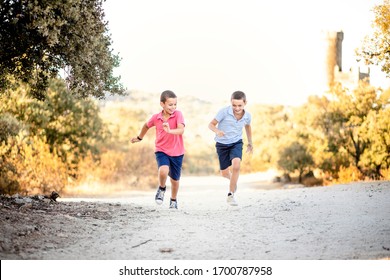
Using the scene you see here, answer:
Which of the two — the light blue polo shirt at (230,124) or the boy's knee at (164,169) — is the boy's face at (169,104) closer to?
the light blue polo shirt at (230,124)

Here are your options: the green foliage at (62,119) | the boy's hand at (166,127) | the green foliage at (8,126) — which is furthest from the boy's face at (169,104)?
the green foliage at (62,119)

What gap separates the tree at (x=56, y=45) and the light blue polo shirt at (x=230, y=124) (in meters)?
2.24

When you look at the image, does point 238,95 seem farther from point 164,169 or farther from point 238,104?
point 164,169

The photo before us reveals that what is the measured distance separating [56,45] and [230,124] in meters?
3.22

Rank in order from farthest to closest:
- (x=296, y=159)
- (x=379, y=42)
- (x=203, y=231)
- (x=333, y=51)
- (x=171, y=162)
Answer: (x=333, y=51), (x=296, y=159), (x=379, y=42), (x=171, y=162), (x=203, y=231)

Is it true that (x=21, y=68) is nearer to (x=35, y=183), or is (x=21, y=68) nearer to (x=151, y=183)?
(x=35, y=183)

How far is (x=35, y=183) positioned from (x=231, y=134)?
28.4 ft

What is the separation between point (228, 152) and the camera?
30.3ft

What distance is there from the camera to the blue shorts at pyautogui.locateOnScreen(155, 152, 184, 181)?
8.83 metres

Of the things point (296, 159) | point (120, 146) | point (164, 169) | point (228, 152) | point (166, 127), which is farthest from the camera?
point (296, 159)

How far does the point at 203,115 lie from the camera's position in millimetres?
96188

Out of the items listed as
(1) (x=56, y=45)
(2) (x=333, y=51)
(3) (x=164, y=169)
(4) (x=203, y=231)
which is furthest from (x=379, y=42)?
(2) (x=333, y=51)

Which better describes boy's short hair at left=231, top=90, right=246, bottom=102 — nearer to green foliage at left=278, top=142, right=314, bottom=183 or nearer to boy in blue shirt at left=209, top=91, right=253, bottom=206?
boy in blue shirt at left=209, top=91, right=253, bottom=206
